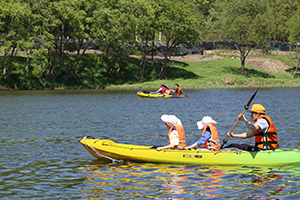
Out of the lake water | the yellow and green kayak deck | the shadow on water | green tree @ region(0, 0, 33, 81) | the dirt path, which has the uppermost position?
green tree @ region(0, 0, 33, 81)

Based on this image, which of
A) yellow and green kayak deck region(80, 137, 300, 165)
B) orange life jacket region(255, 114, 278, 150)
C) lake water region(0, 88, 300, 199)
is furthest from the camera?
yellow and green kayak deck region(80, 137, 300, 165)

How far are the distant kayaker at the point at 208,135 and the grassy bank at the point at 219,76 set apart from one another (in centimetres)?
4251

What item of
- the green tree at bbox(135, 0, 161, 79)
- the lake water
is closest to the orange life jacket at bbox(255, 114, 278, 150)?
the lake water

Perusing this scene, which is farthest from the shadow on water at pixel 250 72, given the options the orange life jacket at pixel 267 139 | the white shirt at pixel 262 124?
the white shirt at pixel 262 124

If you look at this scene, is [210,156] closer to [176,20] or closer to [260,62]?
[176,20]

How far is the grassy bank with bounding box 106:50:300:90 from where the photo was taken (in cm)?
5766

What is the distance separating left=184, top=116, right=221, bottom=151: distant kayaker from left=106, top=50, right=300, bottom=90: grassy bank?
1674 inches

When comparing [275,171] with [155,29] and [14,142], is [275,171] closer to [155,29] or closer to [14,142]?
[14,142]

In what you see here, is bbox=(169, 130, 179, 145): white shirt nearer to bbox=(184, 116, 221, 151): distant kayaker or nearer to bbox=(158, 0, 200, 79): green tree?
bbox=(184, 116, 221, 151): distant kayaker

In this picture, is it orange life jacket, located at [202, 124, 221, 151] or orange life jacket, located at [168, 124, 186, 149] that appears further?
orange life jacket, located at [168, 124, 186, 149]

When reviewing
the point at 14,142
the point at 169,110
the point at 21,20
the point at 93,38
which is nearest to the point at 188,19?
the point at 93,38

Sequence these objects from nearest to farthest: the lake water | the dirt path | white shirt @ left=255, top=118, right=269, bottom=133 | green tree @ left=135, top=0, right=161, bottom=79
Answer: the lake water, white shirt @ left=255, top=118, right=269, bottom=133, green tree @ left=135, top=0, right=161, bottom=79, the dirt path

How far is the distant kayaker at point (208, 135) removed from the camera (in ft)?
41.4

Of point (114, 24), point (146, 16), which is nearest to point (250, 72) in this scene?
point (146, 16)
